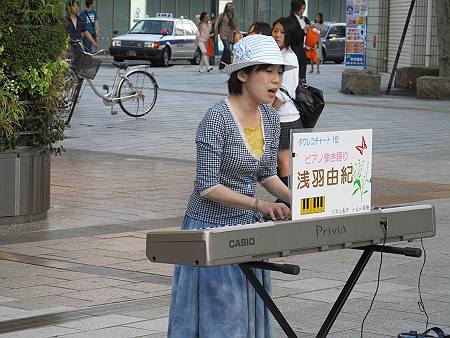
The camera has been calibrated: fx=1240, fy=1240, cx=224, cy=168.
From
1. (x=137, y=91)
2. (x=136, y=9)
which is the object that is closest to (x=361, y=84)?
(x=137, y=91)

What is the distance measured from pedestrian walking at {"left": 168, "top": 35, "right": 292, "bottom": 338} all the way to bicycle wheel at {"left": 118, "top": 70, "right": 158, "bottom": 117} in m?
14.0

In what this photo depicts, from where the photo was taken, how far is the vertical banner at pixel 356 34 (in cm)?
3141

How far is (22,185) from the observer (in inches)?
402

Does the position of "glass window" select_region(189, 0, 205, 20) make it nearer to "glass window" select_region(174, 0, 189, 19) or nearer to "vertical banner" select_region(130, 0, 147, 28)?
"glass window" select_region(174, 0, 189, 19)

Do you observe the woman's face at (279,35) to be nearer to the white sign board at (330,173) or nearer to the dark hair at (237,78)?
the dark hair at (237,78)

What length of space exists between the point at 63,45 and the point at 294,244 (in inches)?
241

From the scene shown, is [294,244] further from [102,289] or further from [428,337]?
[102,289]

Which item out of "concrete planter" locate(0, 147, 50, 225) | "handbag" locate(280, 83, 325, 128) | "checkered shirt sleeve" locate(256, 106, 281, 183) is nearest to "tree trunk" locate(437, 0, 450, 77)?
"handbag" locate(280, 83, 325, 128)

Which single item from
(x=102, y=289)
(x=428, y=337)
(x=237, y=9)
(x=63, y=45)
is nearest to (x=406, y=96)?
(x=63, y=45)

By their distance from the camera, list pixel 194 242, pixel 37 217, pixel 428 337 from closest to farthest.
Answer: pixel 194 242 → pixel 428 337 → pixel 37 217

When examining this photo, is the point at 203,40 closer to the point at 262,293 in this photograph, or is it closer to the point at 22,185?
Answer: the point at 22,185

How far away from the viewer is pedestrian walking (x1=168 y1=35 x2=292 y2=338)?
505 cm

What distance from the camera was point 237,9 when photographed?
52719mm

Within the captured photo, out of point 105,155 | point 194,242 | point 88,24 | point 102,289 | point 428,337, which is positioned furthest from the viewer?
point 88,24
